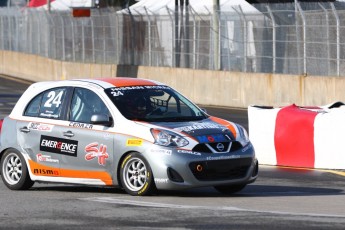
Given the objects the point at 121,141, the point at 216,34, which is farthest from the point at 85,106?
the point at 216,34

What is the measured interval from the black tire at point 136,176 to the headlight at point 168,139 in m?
0.27

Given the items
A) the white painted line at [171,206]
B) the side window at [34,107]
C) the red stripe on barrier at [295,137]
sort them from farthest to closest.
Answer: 1. the red stripe on barrier at [295,137]
2. the side window at [34,107]
3. the white painted line at [171,206]

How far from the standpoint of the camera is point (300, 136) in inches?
672

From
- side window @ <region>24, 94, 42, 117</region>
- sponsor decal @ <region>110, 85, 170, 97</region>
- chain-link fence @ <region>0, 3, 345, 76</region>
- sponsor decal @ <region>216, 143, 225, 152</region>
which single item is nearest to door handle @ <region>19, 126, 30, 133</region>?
side window @ <region>24, 94, 42, 117</region>

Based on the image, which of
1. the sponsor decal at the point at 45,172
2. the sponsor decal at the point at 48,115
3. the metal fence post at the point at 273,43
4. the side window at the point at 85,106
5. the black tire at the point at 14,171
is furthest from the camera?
the metal fence post at the point at 273,43

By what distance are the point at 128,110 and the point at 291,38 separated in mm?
19667

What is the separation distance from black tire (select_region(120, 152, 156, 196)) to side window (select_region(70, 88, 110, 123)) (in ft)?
2.60

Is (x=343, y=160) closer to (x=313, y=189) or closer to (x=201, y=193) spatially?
(x=313, y=189)

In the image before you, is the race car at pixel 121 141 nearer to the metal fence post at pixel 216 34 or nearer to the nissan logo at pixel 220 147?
the nissan logo at pixel 220 147

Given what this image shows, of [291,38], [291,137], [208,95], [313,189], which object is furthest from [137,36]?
[313,189]

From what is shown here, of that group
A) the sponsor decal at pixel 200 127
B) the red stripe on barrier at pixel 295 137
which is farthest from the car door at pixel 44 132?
the red stripe on barrier at pixel 295 137

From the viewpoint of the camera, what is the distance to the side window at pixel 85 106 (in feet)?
44.3

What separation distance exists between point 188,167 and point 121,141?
35.1 inches

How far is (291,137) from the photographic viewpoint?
17203 millimetres
